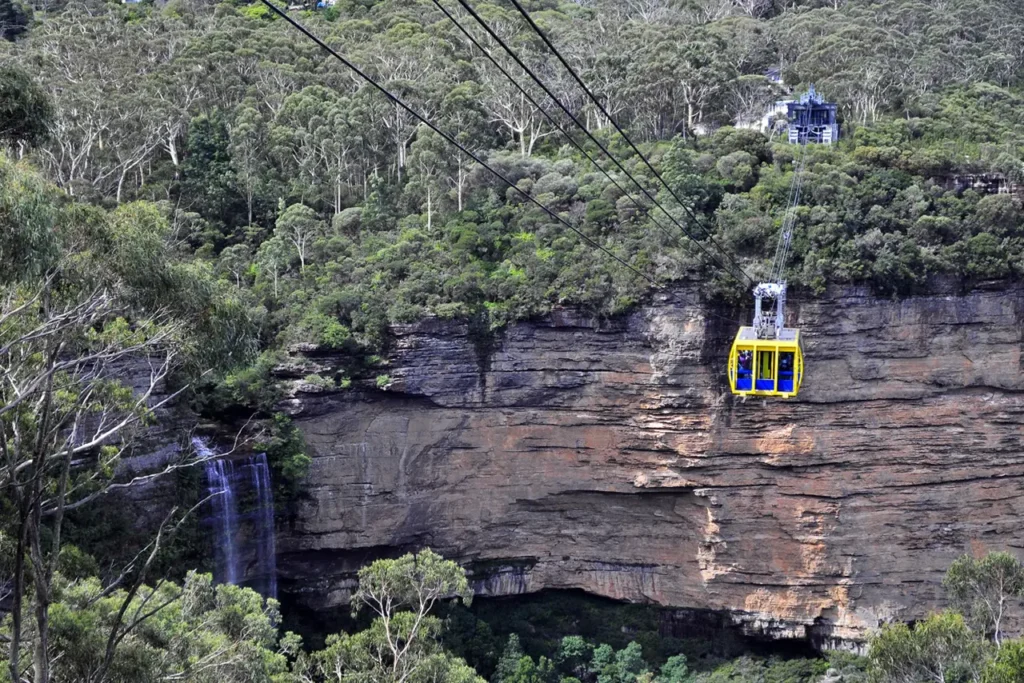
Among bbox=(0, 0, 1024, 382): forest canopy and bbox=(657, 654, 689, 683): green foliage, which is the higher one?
bbox=(0, 0, 1024, 382): forest canopy

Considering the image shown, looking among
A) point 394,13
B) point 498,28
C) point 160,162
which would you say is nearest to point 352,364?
point 160,162

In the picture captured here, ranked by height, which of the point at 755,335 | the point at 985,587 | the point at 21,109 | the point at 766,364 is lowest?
the point at 985,587

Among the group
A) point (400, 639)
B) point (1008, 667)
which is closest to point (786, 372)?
point (1008, 667)

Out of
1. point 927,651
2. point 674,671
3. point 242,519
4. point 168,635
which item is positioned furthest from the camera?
point 674,671

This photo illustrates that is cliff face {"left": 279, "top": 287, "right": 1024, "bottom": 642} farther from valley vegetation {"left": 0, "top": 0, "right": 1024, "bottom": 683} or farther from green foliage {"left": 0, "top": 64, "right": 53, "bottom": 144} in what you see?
green foliage {"left": 0, "top": 64, "right": 53, "bottom": 144}

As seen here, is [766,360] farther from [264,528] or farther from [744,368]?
[264,528]

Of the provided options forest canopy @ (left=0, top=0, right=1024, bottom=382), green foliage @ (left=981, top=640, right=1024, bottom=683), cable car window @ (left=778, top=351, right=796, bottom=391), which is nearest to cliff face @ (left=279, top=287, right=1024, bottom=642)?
forest canopy @ (left=0, top=0, right=1024, bottom=382)

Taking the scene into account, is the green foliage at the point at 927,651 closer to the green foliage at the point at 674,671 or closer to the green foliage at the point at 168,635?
the green foliage at the point at 674,671
